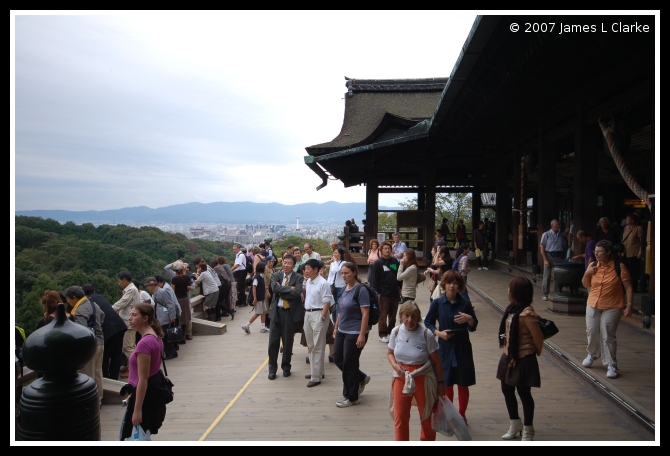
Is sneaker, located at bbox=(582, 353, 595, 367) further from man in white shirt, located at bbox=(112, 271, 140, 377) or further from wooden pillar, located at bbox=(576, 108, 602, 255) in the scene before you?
man in white shirt, located at bbox=(112, 271, 140, 377)

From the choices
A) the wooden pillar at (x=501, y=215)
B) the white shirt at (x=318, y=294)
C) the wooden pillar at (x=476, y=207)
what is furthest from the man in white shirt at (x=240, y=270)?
the wooden pillar at (x=476, y=207)

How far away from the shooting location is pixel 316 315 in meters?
6.64

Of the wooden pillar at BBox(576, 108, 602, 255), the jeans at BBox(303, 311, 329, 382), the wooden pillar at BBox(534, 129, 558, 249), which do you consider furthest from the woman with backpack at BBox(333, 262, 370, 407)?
the wooden pillar at BBox(534, 129, 558, 249)

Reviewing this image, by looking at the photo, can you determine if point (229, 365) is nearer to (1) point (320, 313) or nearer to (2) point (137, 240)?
(1) point (320, 313)

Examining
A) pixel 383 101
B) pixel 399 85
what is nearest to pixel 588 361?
pixel 383 101

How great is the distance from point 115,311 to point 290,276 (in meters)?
2.35

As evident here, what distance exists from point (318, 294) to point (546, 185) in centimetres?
741

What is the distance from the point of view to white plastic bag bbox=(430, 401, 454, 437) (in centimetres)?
→ 402

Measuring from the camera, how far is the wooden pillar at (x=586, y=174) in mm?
9742

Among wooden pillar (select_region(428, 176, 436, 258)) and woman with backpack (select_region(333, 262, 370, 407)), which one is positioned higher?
wooden pillar (select_region(428, 176, 436, 258))

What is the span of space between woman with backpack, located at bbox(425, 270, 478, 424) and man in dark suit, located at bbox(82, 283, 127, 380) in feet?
13.7

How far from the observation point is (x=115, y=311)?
23.0 ft

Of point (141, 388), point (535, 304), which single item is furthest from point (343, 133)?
point (141, 388)

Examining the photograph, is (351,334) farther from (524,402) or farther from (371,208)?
(371,208)
